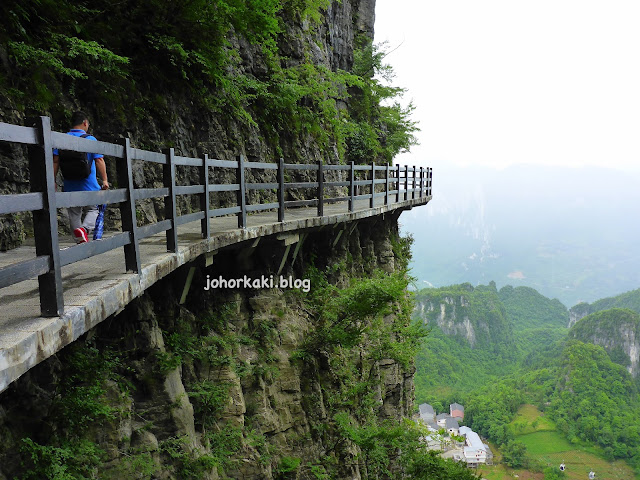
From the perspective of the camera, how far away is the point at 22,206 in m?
2.12

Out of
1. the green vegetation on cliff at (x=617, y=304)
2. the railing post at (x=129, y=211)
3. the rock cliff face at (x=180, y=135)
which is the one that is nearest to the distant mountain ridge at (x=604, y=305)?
the green vegetation on cliff at (x=617, y=304)

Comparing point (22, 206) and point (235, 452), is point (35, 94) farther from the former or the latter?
point (235, 452)


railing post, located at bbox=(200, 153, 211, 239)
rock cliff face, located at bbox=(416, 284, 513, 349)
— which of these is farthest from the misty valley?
railing post, located at bbox=(200, 153, 211, 239)

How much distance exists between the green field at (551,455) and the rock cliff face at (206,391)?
52.8 meters

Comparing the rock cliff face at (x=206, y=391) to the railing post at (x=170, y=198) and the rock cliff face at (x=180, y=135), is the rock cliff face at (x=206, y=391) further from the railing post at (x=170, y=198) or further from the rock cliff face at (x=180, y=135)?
the rock cliff face at (x=180, y=135)

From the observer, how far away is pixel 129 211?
3.36 meters

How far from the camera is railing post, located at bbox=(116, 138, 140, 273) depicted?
132 inches

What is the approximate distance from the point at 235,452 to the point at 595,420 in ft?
277

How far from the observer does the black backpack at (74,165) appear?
382 cm

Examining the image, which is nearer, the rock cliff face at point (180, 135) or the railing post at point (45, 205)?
the railing post at point (45, 205)

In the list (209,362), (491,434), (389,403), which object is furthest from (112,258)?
(491,434)

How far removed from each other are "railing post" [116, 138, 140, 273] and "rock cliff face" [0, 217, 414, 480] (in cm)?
153

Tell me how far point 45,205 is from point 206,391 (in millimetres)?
4336

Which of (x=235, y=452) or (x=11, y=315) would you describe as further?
(x=235, y=452)
